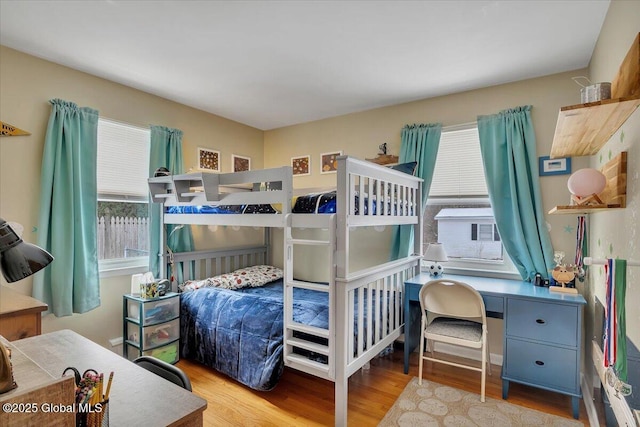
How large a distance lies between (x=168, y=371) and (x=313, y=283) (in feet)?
3.92

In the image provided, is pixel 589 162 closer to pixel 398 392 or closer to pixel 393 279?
pixel 393 279

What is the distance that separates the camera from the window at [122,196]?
2906 millimetres

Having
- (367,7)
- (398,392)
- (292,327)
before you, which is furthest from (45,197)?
(398,392)

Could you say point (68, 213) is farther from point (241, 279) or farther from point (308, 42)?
point (308, 42)

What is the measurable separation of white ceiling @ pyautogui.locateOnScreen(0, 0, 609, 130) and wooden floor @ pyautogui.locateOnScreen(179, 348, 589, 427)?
8.34ft

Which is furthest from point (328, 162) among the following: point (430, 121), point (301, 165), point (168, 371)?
point (168, 371)

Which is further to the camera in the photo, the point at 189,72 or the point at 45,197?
the point at 189,72

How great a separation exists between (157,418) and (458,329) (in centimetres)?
228

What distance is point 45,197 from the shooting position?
2469mm

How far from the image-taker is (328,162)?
3.92 m

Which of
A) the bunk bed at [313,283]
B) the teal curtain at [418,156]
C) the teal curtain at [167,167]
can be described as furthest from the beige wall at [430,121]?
→ the teal curtain at [167,167]

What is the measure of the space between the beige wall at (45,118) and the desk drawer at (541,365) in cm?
331

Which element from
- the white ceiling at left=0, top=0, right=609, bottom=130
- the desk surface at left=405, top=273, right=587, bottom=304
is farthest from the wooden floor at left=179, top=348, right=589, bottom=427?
the white ceiling at left=0, top=0, right=609, bottom=130

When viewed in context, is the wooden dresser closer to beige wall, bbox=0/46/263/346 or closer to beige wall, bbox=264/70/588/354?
beige wall, bbox=0/46/263/346
